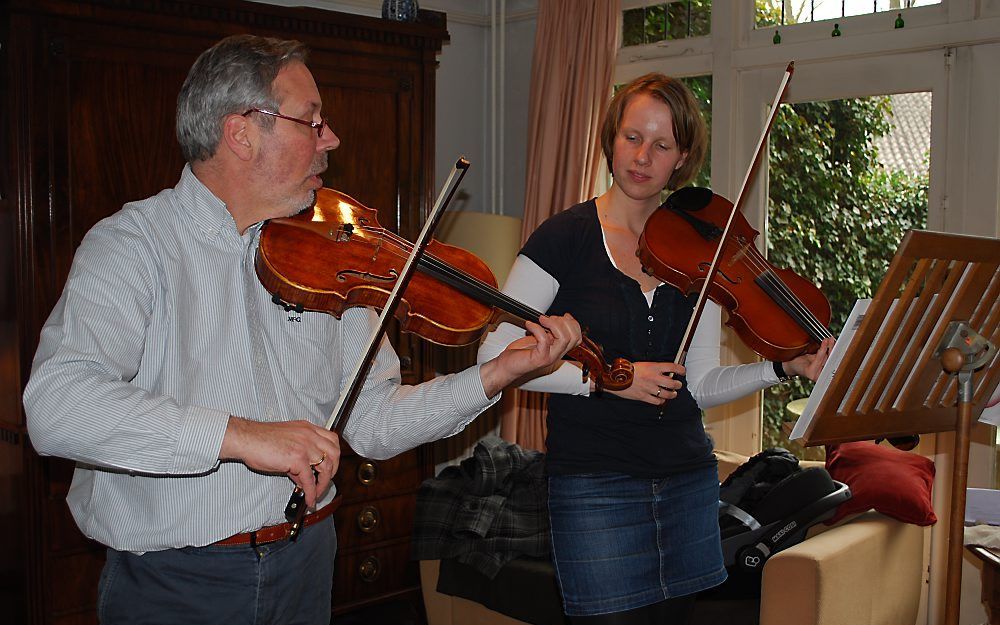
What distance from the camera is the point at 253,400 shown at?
1.32 m

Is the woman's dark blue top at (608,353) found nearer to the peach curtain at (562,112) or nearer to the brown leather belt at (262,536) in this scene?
the brown leather belt at (262,536)

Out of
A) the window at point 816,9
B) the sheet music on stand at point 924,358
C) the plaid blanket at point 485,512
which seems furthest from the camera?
the window at point 816,9

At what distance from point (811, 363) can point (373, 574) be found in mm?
1838

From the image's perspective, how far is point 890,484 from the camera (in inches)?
103

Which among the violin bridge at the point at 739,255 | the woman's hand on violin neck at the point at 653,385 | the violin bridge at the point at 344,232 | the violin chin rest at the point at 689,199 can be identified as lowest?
the woman's hand on violin neck at the point at 653,385

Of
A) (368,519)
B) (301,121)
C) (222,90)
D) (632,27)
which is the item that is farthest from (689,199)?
(632,27)

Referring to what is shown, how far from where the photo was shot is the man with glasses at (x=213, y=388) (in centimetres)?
112

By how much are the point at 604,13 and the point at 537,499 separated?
1.82 meters

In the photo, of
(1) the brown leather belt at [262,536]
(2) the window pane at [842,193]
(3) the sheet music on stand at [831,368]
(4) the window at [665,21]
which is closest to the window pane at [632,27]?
(4) the window at [665,21]

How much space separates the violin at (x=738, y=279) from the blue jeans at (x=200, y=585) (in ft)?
2.97

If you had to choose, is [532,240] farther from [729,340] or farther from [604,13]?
[604,13]

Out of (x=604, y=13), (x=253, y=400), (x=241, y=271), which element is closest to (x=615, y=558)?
(x=253, y=400)

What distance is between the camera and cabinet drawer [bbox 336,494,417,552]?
10.2 ft

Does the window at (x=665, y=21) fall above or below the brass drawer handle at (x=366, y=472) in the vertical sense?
above
